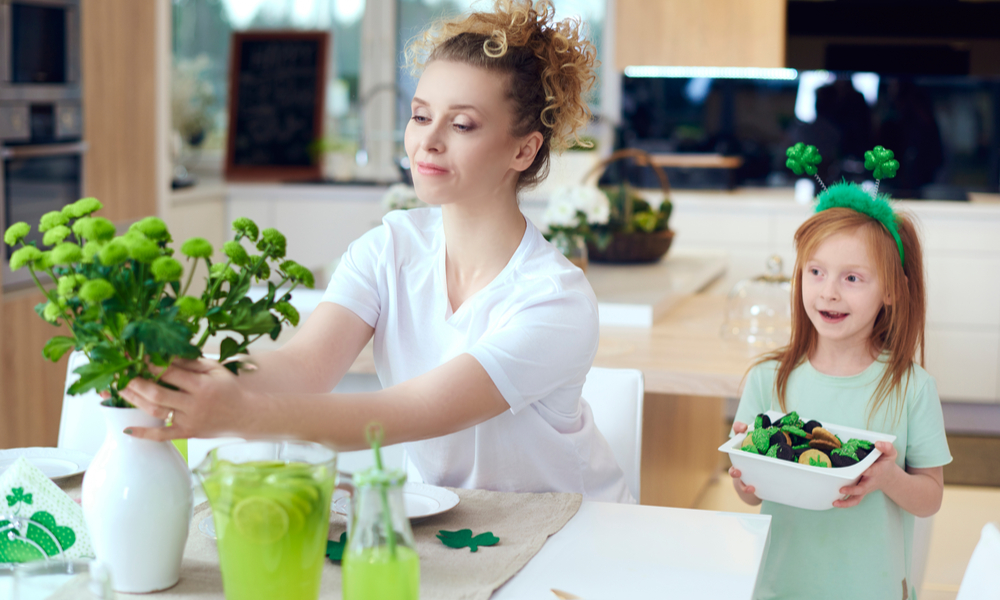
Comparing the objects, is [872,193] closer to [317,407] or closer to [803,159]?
[803,159]

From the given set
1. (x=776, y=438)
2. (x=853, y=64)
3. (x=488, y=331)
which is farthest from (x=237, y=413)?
(x=853, y=64)

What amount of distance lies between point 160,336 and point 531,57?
0.70 m

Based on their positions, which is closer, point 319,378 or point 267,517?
point 267,517

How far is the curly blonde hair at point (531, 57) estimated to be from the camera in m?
1.29

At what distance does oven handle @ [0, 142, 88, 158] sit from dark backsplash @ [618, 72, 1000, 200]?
2490 mm

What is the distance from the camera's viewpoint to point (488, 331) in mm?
1266

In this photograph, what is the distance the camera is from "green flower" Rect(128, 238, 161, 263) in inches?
30.5

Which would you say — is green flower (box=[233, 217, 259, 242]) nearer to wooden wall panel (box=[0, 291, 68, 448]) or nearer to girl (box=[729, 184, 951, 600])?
girl (box=[729, 184, 951, 600])

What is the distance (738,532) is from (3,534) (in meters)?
0.75

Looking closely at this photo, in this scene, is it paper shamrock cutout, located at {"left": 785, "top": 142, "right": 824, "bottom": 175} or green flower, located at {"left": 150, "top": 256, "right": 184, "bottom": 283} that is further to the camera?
paper shamrock cutout, located at {"left": 785, "top": 142, "right": 824, "bottom": 175}

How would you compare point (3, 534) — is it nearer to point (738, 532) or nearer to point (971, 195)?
point (738, 532)

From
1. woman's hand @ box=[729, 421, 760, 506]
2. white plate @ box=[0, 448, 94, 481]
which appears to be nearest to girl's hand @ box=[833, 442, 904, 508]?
woman's hand @ box=[729, 421, 760, 506]

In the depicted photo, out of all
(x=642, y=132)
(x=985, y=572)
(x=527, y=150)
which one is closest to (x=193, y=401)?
(x=527, y=150)

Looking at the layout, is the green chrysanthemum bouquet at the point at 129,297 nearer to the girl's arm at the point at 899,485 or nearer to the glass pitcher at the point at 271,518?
the glass pitcher at the point at 271,518
